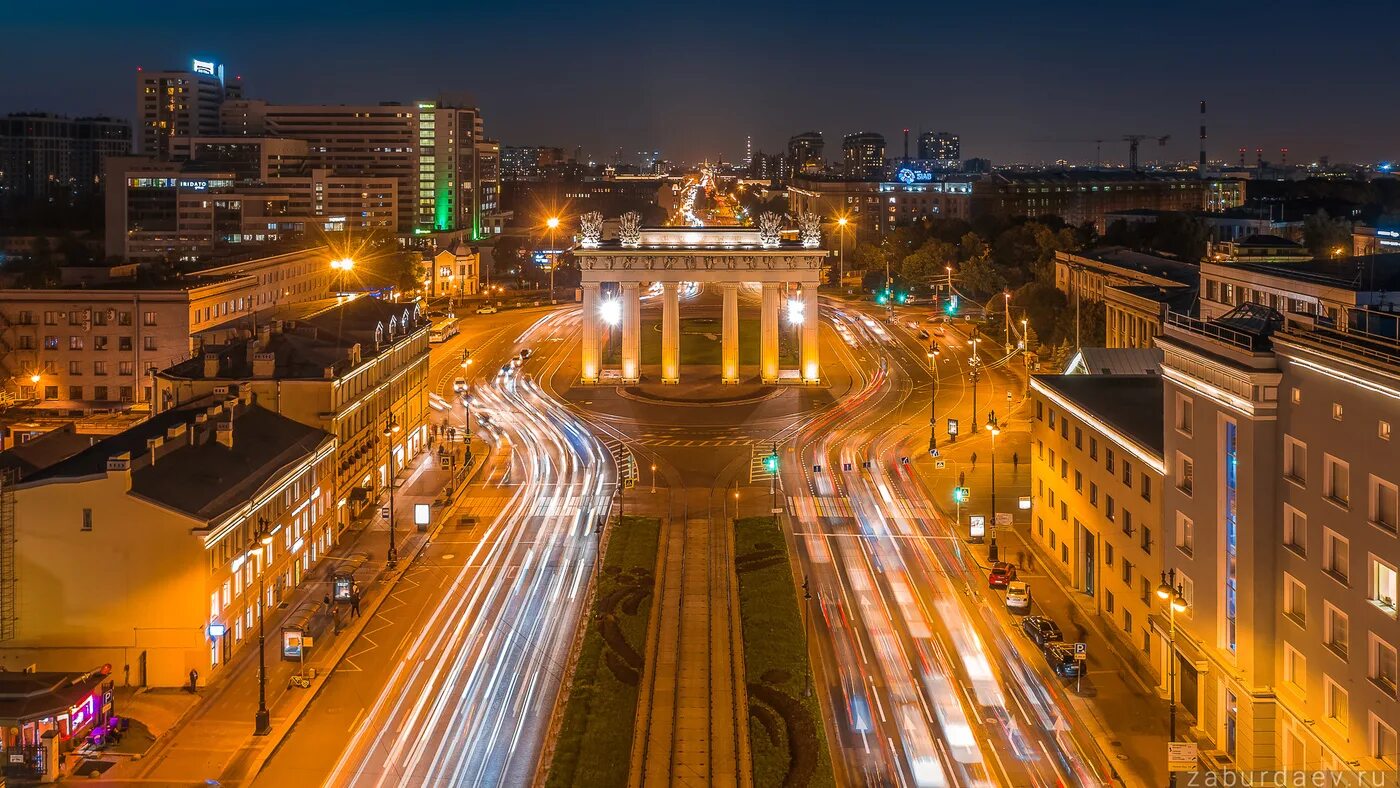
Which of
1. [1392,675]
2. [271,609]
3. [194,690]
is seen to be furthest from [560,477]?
[1392,675]

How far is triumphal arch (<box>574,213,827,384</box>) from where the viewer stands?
94.3 metres

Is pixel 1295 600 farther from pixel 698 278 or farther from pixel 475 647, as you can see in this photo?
pixel 698 278

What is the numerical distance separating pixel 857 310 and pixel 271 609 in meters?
99.5

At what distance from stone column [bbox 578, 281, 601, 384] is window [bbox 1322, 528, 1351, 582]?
70.1 meters

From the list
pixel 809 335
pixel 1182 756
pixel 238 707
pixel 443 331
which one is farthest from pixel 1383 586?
pixel 443 331

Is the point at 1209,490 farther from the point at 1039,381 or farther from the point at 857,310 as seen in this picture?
the point at 857,310

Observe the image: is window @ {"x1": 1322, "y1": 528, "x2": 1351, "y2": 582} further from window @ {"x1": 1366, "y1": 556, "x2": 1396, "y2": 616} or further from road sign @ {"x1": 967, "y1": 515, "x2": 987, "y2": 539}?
road sign @ {"x1": 967, "y1": 515, "x2": 987, "y2": 539}

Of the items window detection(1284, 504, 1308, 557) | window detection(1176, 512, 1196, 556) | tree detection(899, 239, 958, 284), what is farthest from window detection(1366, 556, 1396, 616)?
tree detection(899, 239, 958, 284)

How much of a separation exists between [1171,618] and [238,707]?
26287mm

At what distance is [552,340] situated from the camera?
387 ft

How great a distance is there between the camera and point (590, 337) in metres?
96.8

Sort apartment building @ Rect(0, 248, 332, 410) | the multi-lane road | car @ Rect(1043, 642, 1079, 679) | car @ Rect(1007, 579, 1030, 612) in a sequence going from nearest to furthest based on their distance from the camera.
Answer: the multi-lane road → car @ Rect(1043, 642, 1079, 679) → car @ Rect(1007, 579, 1030, 612) → apartment building @ Rect(0, 248, 332, 410)

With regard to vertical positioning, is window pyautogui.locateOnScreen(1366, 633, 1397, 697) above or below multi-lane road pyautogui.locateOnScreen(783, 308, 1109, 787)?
above

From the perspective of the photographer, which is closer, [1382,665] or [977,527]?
[1382,665]
